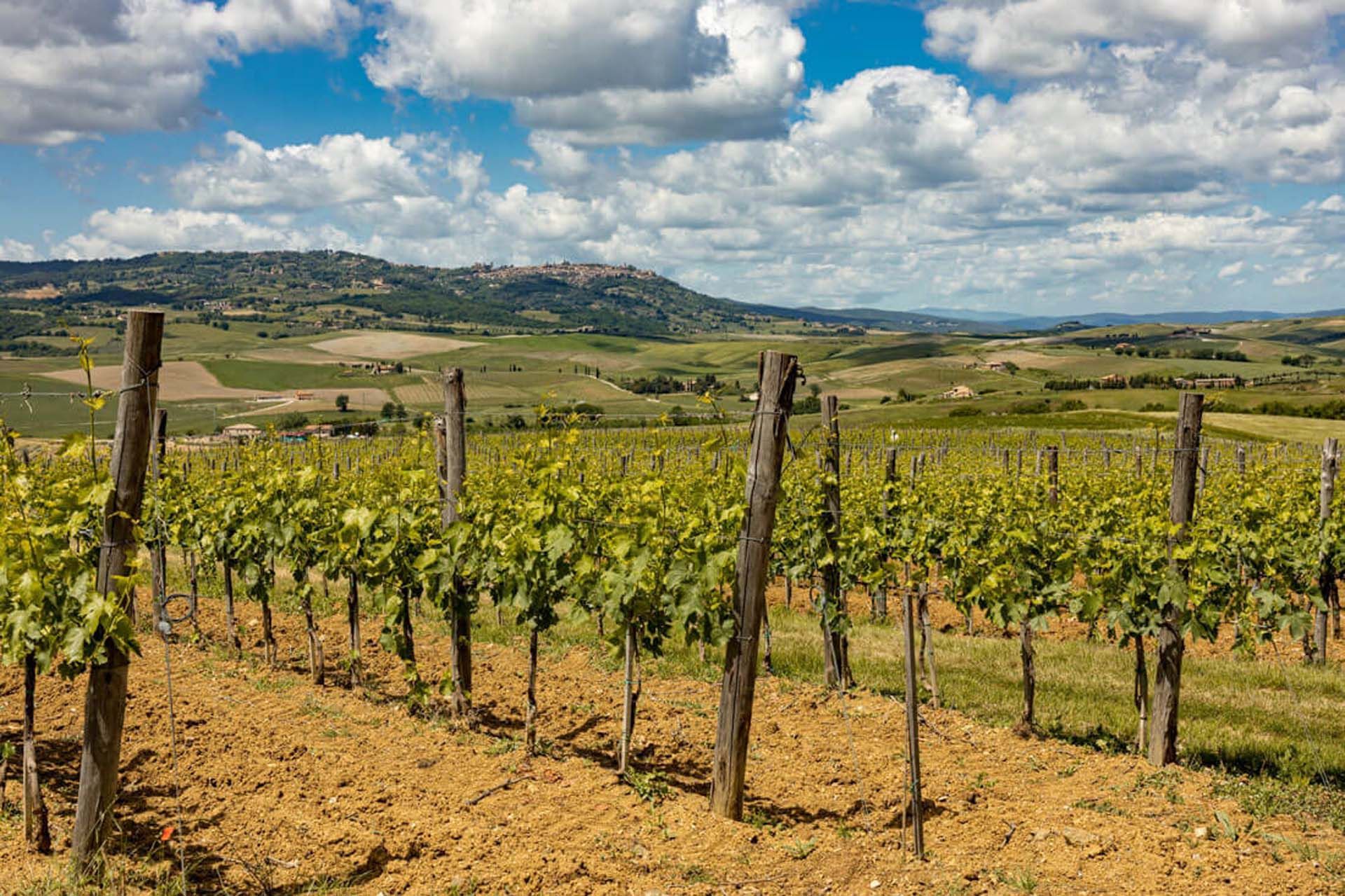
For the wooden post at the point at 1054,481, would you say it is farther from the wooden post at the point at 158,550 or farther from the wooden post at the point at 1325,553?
the wooden post at the point at 158,550

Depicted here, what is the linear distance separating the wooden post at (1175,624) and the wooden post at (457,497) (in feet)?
17.4

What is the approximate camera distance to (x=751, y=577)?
4.99 metres

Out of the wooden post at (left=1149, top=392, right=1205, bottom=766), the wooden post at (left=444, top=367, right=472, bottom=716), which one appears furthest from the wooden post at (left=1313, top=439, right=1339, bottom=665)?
the wooden post at (left=444, top=367, right=472, bottom=716)

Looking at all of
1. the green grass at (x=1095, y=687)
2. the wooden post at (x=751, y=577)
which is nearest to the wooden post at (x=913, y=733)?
the wooden post at (x=751, y=577)

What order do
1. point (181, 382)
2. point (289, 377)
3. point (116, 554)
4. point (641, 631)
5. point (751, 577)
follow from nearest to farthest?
point (116, 554) → point (751, 577) → point (641, 631) → point (181, 382) → point (289, 377)

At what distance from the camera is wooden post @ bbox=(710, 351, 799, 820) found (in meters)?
4.94

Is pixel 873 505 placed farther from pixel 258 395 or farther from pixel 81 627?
pixel 258 395

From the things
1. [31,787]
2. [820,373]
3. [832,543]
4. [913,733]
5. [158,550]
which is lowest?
[158,550]

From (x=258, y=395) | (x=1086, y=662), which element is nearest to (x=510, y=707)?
(x=1086, y=662)

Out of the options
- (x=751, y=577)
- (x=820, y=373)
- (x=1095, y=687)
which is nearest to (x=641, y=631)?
(x=751, y=577)

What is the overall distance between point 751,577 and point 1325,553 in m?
9.96

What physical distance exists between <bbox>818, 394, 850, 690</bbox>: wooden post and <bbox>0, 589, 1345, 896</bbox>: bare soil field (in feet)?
1.99

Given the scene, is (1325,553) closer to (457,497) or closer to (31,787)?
(457,497)

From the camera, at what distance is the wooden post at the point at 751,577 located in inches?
194
